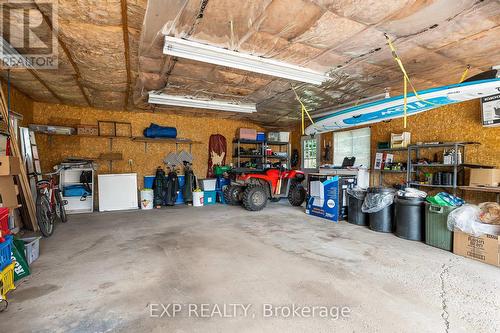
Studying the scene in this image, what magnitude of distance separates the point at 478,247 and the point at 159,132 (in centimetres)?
647

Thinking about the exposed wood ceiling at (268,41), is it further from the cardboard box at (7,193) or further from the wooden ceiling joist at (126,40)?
the cardboard box at (7,193)

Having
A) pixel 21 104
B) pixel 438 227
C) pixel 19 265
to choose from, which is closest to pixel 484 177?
pixel 438 227

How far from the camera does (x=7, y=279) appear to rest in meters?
1.99

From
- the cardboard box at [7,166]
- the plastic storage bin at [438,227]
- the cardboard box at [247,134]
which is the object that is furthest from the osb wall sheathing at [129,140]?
the plastic storage bin at [438,227]

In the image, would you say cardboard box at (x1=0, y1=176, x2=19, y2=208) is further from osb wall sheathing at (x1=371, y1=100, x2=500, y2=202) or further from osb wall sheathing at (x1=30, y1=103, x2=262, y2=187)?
osb wall sheathing at (x1=371, y1=100, x2=500, y2=202)

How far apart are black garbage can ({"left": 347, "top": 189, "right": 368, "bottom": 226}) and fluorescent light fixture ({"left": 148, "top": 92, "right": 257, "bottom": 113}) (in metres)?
2.94

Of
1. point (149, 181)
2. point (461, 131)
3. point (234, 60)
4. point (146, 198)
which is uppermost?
point (234, 60)

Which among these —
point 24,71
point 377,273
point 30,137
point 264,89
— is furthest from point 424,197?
point 30,137

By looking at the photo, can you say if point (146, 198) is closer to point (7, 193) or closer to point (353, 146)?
point (7, 193)

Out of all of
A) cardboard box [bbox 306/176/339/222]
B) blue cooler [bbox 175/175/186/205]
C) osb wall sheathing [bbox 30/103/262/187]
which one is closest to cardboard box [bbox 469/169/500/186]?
cardboard box [bbox 306/176/339/222]

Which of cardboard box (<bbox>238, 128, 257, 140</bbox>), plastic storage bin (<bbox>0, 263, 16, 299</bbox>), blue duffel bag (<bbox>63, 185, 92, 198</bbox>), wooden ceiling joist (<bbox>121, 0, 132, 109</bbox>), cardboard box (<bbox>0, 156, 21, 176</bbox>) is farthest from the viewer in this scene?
cardboard box (<bbox>238, 128, 257, 140</bbox>)

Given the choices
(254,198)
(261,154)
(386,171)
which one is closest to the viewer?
(386,171)

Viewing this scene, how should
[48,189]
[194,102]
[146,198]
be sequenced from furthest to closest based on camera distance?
1. [146,198]
2. [194,102]
3. [48,189]

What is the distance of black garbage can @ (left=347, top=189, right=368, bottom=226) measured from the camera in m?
4.30
